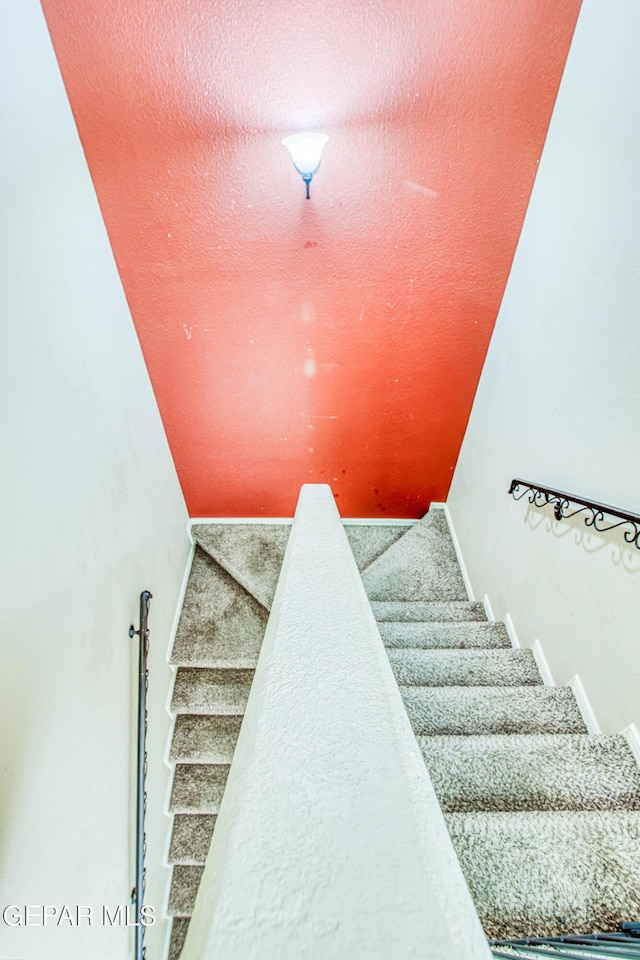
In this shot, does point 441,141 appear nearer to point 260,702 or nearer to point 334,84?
point 334,84

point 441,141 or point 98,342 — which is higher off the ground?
point 441,141

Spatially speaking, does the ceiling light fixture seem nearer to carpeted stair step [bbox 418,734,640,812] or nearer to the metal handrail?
the metal handrail

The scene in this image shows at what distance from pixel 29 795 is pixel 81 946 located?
0.72 metres

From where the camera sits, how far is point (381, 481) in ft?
11.5

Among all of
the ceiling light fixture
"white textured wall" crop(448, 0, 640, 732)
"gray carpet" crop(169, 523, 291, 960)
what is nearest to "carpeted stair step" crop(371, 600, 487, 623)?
"white textured wall" crop(448, 0, 640, 732)

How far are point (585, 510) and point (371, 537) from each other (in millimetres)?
2115

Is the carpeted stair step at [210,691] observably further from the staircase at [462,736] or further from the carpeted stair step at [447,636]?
the carpeted stair step at [447,636]

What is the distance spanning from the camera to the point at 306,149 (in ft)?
6.20

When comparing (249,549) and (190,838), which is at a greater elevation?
(249,549)

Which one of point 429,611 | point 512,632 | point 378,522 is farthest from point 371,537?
point 512,632

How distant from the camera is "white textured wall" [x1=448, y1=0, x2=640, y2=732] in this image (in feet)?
5.09

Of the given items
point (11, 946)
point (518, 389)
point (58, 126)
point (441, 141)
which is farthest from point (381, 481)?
point (11, 946)

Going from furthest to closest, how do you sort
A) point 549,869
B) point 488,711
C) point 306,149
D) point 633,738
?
point 306,149 → point 488,711 → point 633,738 → point 549,869

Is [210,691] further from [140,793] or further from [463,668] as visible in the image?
[463,668]
